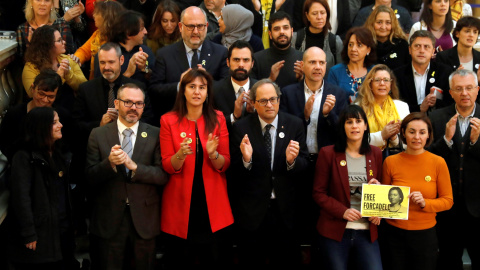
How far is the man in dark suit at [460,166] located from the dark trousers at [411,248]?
521 mm

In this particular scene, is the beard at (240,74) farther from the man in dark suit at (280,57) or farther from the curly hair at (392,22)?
the curly hair at (392,22)

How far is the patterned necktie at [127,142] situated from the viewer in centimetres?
521

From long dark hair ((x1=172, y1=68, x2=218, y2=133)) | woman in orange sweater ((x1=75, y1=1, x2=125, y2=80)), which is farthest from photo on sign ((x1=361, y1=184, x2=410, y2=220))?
woman in orange sweater ((x1=75, y1=1, x2=125, y2=80))

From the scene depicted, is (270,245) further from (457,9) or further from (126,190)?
(457,9)

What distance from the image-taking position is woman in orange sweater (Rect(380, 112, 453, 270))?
5.19m

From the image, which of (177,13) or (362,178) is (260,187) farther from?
(177,13)

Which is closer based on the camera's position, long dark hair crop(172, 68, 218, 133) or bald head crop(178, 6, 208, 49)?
long dark hair crop(172, 68, 218, 133)

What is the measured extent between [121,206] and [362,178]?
6.44 feet

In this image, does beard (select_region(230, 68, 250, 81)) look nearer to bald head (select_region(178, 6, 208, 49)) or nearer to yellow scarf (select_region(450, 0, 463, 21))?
bald head (select_region(178, 6, 208, 49))

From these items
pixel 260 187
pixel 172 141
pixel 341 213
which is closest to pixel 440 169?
pixel 341 213

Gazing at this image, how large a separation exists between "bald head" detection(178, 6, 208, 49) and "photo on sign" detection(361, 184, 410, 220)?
233 centimetres

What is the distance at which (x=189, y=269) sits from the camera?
541cm

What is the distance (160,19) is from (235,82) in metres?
1.58

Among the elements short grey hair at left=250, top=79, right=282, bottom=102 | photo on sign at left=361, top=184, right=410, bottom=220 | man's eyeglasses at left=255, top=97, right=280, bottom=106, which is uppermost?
short grey hair at left=250, top=79, right=282, bottom=102
